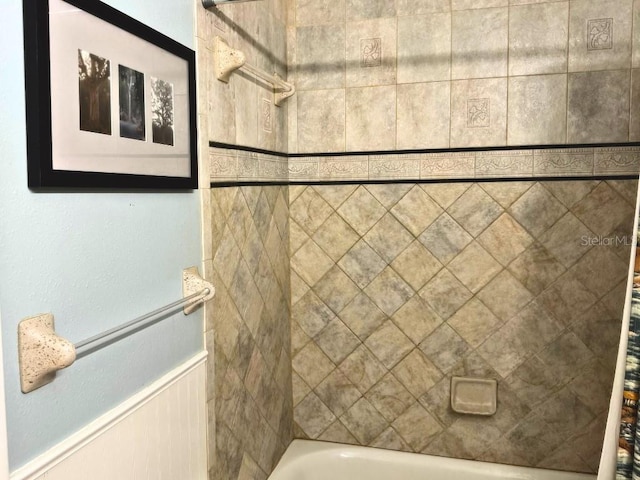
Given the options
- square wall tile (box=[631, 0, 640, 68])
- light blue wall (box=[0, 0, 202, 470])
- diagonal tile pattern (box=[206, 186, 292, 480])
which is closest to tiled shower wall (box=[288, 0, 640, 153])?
square wall tile (box=[631, 0, 640, 68])

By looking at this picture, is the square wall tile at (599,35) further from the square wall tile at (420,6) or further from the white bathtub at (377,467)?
the white bathtub at (377,467)

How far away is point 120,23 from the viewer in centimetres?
122

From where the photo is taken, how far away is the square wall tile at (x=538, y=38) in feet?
7.14

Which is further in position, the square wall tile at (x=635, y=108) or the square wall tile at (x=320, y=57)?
the square wall tile at (x=320, y=57)

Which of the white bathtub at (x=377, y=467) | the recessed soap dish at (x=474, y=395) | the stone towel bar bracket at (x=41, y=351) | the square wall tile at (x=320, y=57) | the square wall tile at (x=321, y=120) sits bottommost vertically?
the white bathtub at (x=377, y=467)

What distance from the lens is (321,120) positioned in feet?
8.00

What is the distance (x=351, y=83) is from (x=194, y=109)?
101 cm

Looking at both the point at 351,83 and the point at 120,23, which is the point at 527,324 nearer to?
the point at 351,83

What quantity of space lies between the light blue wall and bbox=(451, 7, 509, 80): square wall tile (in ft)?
3.86

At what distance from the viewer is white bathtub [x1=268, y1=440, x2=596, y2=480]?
2.29 m

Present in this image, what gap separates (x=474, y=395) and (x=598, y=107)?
1.26 m

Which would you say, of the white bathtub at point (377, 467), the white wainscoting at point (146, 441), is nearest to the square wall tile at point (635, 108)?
the white bathtub at point (377, 467)

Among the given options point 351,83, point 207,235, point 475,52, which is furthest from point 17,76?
point 475,52

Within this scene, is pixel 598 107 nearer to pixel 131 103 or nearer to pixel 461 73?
pixel 461 73
